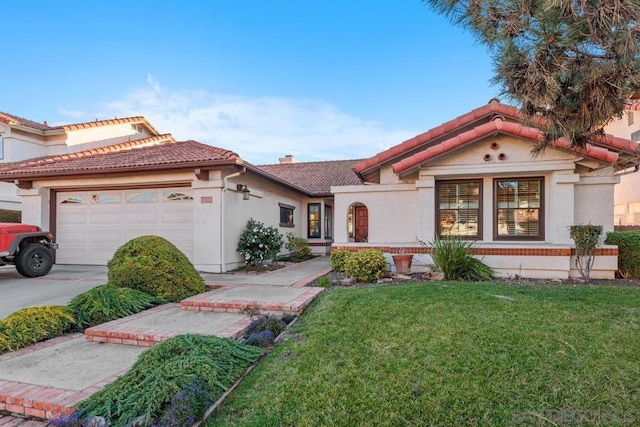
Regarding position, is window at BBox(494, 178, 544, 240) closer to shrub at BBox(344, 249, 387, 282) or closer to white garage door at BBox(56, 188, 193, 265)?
shrub at BBox(344, 249, 387, 282)

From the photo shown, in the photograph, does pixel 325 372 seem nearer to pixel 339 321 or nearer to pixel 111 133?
pixel 339 321

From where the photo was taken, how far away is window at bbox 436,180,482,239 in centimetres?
944

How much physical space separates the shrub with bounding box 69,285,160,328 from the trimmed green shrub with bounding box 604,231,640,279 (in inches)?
411

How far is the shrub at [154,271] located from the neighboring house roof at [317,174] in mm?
10294

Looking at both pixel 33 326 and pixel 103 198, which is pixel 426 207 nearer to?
pixel 33 326

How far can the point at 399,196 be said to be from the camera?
399 inches

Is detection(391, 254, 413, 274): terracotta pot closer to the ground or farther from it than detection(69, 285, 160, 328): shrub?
farther from it

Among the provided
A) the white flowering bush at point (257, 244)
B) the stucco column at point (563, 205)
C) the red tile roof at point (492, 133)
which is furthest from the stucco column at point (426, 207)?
the white flowering bush at point (257, 244)

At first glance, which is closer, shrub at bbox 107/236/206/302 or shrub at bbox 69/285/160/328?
shrub at bbox 69/285/160/328

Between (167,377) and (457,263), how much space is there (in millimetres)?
6471

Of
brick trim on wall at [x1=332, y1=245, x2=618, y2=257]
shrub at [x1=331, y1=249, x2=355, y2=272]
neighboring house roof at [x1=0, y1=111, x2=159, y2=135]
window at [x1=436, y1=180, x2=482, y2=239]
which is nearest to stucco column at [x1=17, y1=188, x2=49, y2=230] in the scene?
neighboring house roof at [x1=0, y1=111, x2=159, y2=135]

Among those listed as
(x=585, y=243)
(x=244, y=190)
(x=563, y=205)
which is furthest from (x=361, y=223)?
(x=585, y=243)

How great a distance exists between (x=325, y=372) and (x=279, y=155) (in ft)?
72.6

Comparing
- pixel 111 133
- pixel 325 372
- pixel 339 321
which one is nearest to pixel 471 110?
pixel 339 321
